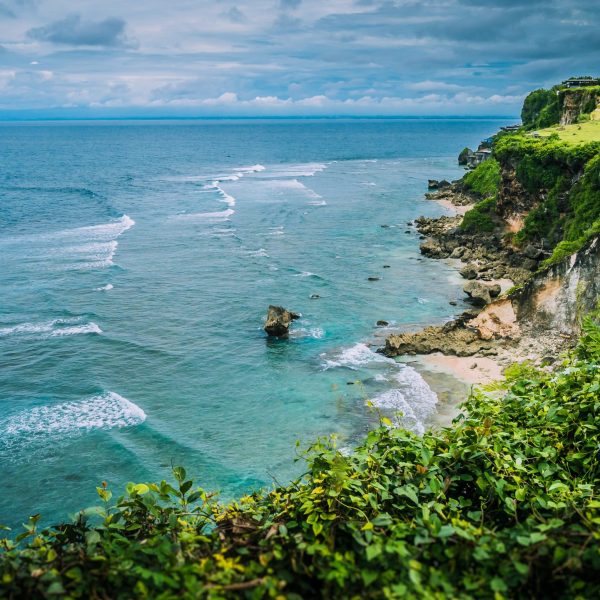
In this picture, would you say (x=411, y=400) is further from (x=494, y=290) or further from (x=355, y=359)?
(x=494, y=290)

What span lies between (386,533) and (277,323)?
104 feet

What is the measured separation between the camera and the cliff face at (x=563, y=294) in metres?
28.7

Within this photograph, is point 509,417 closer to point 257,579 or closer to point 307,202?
point 257,579

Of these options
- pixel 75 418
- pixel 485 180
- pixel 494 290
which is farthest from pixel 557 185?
pixel 75 418

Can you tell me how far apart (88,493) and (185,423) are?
6139 millimetres

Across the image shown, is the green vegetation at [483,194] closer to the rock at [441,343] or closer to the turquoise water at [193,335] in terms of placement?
the turquoise water at [193,335]

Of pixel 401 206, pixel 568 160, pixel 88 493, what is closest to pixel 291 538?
pixel 88 493

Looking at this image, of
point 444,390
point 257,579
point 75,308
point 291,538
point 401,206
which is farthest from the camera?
point 401,206

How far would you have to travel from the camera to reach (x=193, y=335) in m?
39.3

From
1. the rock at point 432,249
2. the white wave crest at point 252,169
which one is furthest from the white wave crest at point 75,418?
the white wave crest at point 252,169

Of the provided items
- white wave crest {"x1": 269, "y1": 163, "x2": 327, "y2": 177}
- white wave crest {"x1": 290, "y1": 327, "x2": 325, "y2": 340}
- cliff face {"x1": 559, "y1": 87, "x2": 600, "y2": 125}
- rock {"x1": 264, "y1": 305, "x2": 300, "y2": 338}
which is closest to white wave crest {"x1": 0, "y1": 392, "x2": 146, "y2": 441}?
rock {"x1": 264, "y1": 305, "x2": 300, "y2": 338}

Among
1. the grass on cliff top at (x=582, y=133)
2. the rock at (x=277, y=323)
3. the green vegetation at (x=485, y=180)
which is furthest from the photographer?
the green vegetation at (x=485, y=180)

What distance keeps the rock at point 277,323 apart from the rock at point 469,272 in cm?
1815

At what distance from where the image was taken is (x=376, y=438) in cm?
786
